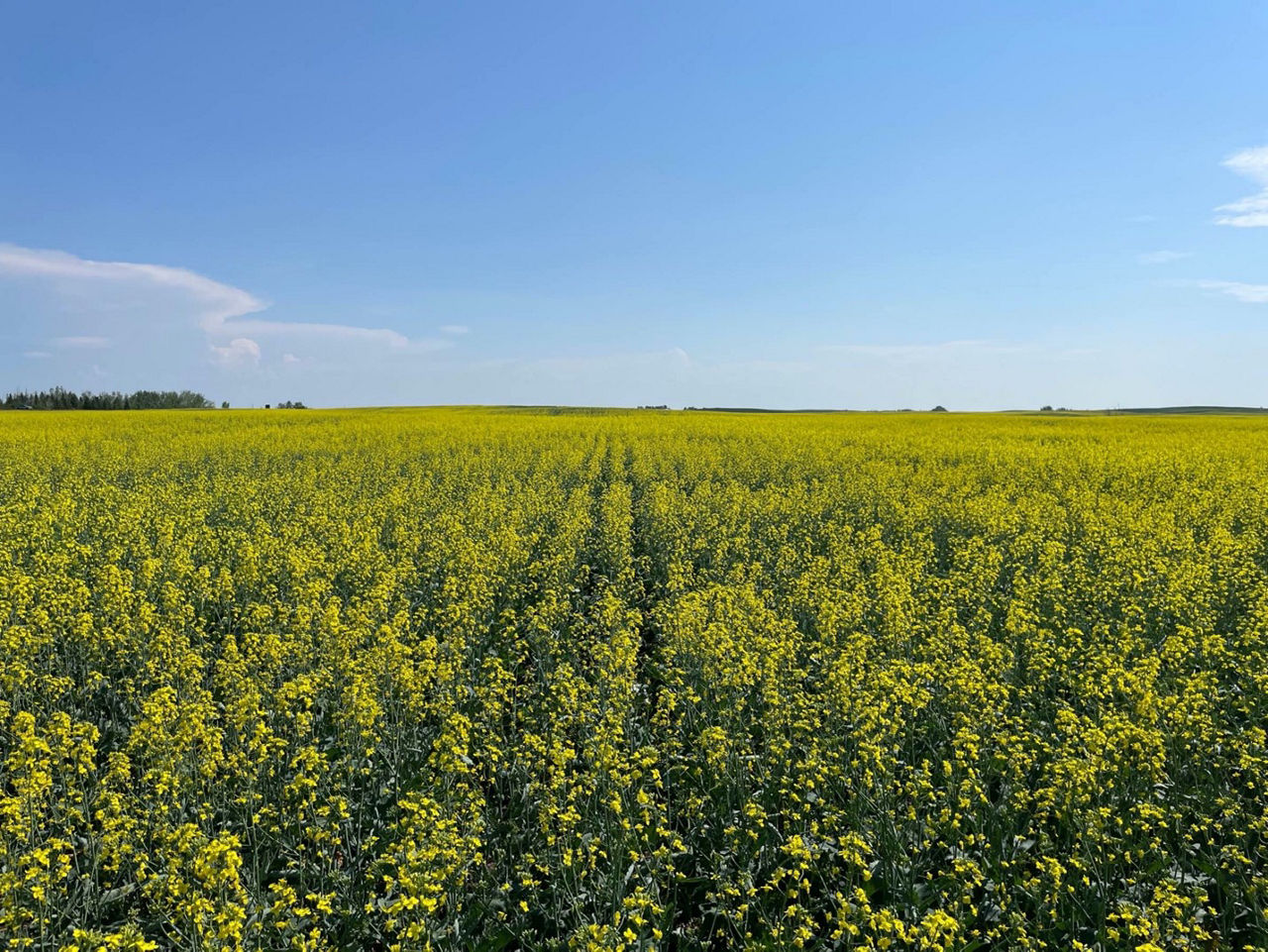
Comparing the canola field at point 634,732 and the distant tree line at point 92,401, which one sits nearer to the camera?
the canola field at point 634,732

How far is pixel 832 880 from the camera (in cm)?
479

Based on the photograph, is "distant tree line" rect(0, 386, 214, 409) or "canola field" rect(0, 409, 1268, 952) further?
"distant tree line" rect(0, 386, 214, 409)

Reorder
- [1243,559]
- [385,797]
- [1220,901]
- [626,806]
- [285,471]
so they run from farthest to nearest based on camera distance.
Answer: [285,471] < [1243,559] < [385,797] < [626,806] < [1220,901]

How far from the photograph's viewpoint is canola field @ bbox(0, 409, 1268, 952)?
4207mm

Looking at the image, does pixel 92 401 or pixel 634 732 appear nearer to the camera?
pixel 634 732

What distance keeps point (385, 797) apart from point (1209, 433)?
141ft

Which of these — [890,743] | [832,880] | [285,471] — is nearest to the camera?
[832,880]

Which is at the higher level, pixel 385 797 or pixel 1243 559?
pixel 1243 559

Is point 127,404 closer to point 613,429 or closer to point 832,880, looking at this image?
point 613,429

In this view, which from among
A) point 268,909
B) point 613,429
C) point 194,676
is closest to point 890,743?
point 268,909

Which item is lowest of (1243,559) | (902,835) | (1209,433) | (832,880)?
(832,880)

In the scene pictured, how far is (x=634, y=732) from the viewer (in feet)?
22.0

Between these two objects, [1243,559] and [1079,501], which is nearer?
[1243,559]

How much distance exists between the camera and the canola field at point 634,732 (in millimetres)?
4207
